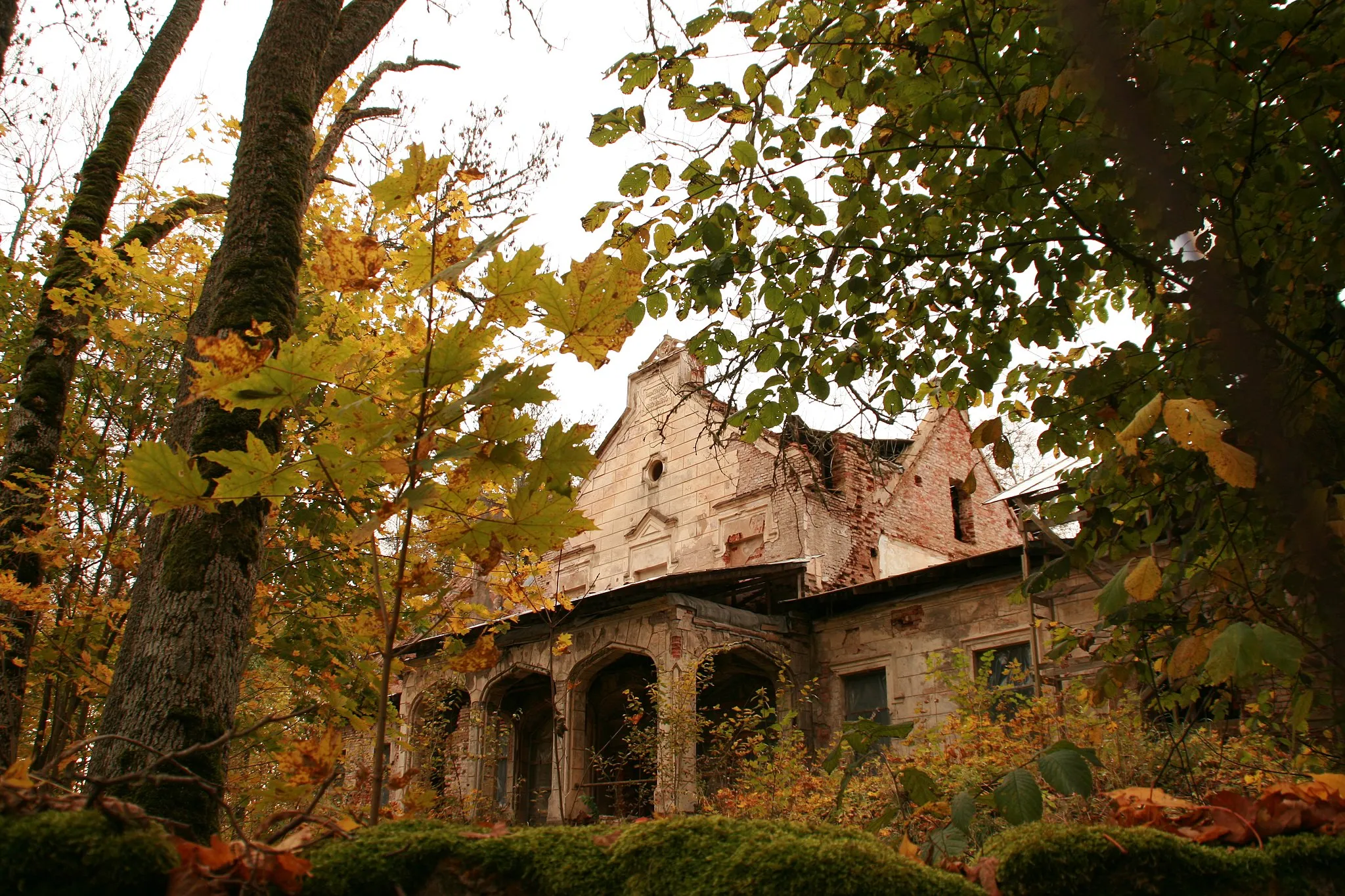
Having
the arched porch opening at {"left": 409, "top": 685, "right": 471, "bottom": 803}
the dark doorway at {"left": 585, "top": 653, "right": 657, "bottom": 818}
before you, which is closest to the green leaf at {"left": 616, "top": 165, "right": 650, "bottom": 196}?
the arched porch opening at {"left": 409, "top": 685, "right": 471, "bottom": 803}

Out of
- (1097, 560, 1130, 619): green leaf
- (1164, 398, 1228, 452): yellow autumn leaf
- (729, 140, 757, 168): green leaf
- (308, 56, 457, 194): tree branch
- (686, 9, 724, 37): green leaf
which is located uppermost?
(308, 56, 457, 194): tree branch

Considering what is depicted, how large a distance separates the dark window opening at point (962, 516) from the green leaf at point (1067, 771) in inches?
732

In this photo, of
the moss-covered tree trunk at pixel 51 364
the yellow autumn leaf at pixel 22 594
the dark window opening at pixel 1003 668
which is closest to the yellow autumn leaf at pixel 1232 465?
the moss-covered tree trunk at pixel 51 364

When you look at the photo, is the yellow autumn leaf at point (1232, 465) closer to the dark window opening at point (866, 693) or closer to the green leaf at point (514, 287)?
the green leaf at point (514, 287)

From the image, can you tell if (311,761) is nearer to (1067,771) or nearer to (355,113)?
(1067,771)

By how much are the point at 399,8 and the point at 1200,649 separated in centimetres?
472

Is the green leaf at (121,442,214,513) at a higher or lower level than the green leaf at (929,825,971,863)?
higher

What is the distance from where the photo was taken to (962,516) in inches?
793

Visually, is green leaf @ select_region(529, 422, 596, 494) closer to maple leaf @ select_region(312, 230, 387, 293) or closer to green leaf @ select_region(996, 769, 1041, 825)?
maple leaf @ select_region(312, 230, 387, 293)

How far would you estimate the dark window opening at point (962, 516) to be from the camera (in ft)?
65.4

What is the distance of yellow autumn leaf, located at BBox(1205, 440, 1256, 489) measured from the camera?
1.50 m

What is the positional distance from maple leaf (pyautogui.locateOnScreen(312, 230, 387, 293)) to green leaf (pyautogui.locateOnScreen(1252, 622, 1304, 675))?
69.6 inches

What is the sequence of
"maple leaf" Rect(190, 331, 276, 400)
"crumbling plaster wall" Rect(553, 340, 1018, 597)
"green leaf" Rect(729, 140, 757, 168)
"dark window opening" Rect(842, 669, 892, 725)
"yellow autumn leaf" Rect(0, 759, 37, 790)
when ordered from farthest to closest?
1. "crumbling plaster wall" Rect(553, 340, 1018, 597)
2. "dark window opening" Rect(842, 669, 892, 725)
3. "green leaf" Rect(729, 140, 757, 168)
4. "maple leaf" Rect(190, 331, 276, 400)
5. "yellow autumn leaf" Rect(0, 759, 37, 790)

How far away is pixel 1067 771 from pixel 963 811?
0.93ft
